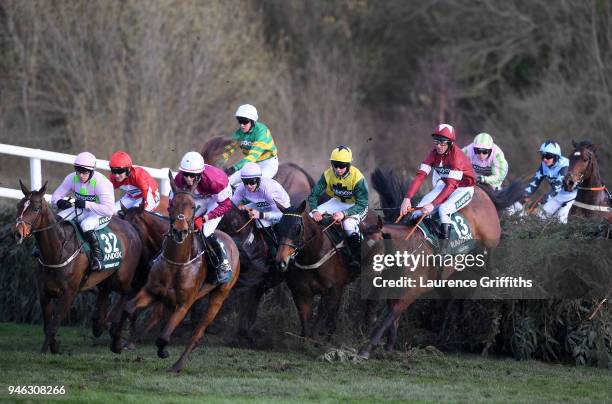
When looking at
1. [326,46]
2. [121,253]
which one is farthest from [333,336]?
[326,46]

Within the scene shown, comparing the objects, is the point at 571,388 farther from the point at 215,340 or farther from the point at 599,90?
the point at 599,90

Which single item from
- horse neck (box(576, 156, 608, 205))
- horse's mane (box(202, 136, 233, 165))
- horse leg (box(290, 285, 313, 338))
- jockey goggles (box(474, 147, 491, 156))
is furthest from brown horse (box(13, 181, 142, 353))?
horse neck (box(576, 156, 608, 205))

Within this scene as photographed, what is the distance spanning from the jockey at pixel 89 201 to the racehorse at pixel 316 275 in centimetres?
170

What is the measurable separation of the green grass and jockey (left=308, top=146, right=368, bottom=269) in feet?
4.18

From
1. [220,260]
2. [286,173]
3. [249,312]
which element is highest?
[286,173]

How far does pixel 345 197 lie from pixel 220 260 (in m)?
1.79

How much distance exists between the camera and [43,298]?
10.8 meters

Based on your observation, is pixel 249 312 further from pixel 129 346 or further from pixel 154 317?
pixel 129 346

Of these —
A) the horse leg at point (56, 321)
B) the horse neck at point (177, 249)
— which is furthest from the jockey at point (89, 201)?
the horse neck at point (177, 249)

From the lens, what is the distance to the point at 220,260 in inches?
419

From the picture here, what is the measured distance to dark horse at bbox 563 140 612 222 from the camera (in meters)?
13.4

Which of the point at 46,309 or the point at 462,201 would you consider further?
the point at 462,201

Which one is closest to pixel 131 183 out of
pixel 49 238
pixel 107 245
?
pixel 107 245

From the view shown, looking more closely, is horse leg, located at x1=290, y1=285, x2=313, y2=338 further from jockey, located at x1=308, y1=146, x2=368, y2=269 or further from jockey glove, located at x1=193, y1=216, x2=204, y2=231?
jockey glove, located at x1=193, y1=216, x2=204, y2=231
